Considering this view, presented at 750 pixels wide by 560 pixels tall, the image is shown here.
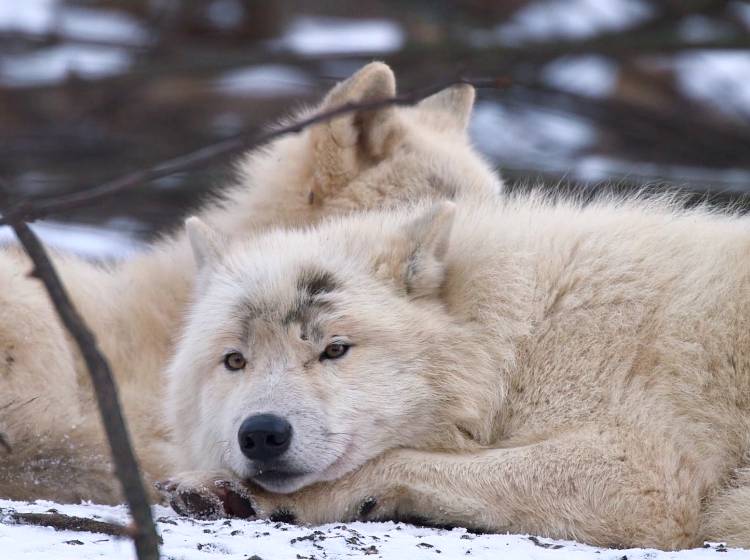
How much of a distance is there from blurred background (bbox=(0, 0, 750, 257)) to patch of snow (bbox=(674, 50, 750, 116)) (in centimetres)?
3

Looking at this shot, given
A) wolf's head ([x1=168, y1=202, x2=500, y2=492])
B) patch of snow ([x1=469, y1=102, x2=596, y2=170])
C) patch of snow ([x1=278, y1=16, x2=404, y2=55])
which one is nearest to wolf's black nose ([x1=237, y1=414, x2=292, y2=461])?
wolf's head ([x1=168, y1=202, x2=500, y2=492])

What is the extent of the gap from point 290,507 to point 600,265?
1439 mm

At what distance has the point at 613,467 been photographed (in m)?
4.08

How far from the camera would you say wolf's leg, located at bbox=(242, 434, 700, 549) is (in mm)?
4016

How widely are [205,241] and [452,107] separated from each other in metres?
2.29

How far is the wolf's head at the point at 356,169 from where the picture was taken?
6086mm

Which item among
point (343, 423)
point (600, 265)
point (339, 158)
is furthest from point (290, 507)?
point (339, 158)

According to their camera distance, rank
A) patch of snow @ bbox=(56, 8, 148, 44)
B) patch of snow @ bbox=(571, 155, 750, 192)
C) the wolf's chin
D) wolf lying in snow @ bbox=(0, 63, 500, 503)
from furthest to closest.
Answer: patch of snow @ bbox=(56, 8, 148, 44) → patch of snow @ bbox=(571, 155, 750, 192) → wolf lying in snow @ bbox=(0, 63, 500, 503) → the wolf's chin

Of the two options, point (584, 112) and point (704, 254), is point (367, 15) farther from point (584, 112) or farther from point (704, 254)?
point (704, 254)

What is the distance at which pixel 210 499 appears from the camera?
4.28 m

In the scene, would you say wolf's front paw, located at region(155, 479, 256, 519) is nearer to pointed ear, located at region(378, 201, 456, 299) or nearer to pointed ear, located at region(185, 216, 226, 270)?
pointed ear, located at region(378, 201, 456, 299)

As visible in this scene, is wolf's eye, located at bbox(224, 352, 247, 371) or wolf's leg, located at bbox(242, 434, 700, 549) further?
wolf's eye, located at bbox(224, 352, 247, 371)

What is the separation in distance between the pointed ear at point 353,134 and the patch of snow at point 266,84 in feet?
12.4

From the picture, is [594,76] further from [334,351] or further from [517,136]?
[334,351]
